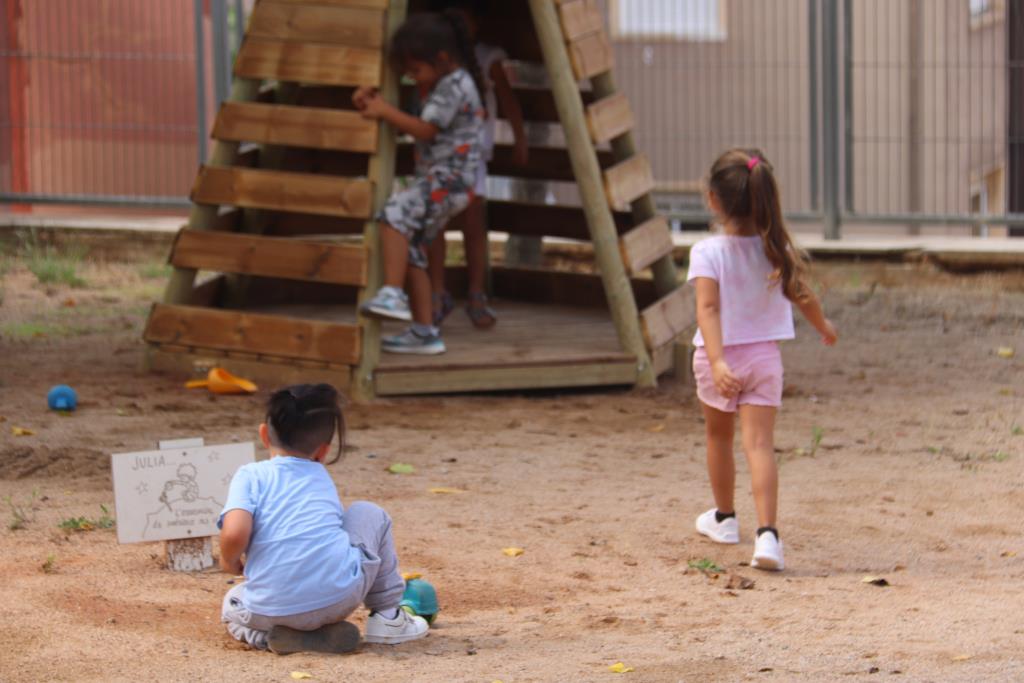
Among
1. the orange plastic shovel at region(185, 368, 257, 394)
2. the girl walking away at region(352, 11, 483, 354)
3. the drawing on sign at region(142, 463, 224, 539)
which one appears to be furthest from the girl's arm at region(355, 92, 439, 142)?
the drawing on sign at region(142, 463, 224, 539)

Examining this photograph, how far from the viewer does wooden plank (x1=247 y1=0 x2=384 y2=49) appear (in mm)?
7352

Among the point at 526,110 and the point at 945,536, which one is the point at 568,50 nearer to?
the point at 526,110

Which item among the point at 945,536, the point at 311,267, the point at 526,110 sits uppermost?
the point at 526,110

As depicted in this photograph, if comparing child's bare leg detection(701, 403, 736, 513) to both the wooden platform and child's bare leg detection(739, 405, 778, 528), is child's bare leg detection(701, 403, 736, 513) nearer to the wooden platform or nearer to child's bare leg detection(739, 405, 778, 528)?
child's bare leg detection(739, 405, 778, 528)

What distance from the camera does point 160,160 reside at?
13.5 meters

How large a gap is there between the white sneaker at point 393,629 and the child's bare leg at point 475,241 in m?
4.69

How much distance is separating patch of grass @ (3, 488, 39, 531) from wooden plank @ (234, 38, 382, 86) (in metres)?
2.67

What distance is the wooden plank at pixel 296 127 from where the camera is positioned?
7316mm

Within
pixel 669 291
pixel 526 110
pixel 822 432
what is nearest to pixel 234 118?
pixel 526 110

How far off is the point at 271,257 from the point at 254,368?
553mm

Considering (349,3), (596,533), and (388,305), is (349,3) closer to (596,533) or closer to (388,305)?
(388,305)

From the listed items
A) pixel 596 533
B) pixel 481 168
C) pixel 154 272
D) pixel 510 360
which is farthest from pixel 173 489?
pixel 154 272

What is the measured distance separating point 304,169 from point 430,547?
4.31 m

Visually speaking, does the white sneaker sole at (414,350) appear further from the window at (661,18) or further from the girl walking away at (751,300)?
the window at (661,18)
